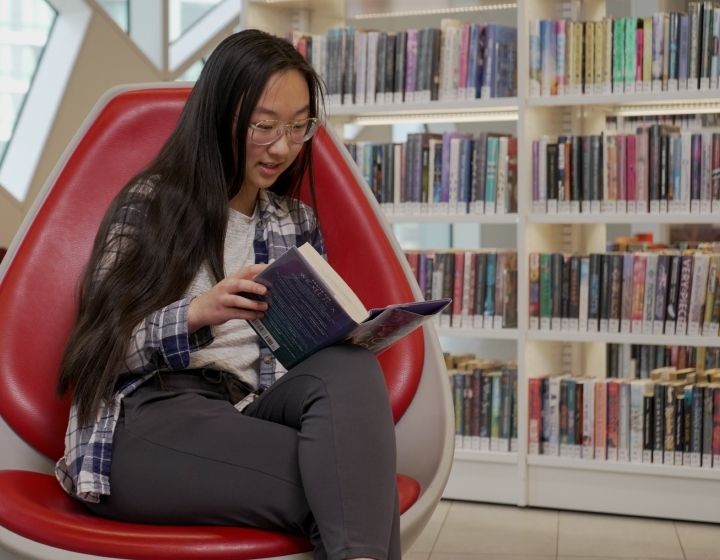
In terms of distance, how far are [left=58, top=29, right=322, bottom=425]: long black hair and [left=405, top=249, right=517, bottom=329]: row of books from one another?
1708 mm

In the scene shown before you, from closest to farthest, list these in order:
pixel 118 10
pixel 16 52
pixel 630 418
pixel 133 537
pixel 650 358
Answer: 1. pixel 133 537
2. pixel 630 418
3. pixel 650 358
4. pixel 16 52
5. pixel 118 10

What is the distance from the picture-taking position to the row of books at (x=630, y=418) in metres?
3.23

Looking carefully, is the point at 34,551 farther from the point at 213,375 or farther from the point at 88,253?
the point at 88,253

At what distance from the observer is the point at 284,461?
1.53 metres

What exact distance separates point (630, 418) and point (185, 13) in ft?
16.3

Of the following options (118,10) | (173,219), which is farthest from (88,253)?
(118,10)

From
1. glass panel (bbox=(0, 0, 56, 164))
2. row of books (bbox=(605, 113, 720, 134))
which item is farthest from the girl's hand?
glass panel (bbox=(0, 0, 56, 164))

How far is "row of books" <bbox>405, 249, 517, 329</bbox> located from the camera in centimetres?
350

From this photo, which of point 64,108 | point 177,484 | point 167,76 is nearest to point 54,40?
point 64,108

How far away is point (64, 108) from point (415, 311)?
4.89 metres

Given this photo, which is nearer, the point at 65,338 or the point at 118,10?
the point at 65,338

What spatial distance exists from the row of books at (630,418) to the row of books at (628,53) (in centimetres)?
89

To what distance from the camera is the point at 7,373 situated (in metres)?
1.84

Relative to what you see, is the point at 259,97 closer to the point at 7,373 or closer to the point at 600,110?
the point at 7,373
